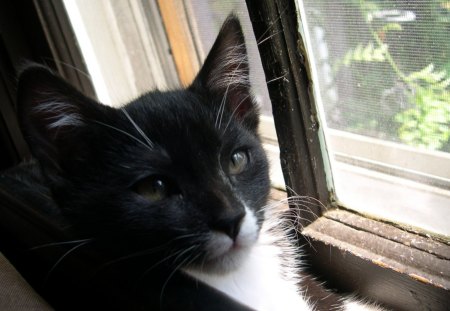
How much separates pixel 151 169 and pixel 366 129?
0.38 meters

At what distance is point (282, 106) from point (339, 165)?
0.59ft

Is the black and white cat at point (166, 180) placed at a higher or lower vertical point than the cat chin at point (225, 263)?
higher

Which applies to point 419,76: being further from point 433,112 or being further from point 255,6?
point 255,6

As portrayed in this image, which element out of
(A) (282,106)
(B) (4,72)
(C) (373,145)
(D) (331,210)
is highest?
(B) (4,72)

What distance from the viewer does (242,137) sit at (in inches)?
31.5

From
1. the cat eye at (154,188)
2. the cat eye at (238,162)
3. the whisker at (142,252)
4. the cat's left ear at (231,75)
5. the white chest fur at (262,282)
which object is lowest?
the white chest fur at (262,282)

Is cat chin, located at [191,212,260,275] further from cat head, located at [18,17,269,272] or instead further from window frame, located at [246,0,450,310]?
window frame, located at [246,0,450,310]

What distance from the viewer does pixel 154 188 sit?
0.69 meters

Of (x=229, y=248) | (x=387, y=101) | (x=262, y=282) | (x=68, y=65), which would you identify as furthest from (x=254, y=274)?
(x=68, y=65)

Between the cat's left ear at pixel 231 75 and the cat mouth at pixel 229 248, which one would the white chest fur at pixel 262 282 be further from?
the cat's left ear at pixel 231 75


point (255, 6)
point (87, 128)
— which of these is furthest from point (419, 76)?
point (87, 128)

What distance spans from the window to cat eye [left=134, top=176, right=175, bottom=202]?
237 mm

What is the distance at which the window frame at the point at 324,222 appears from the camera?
71 centimetres

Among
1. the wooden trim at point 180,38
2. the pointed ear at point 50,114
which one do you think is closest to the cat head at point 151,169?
the pointed ear at point 50,114
